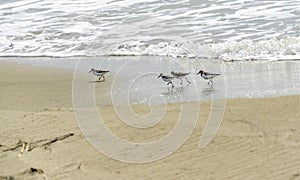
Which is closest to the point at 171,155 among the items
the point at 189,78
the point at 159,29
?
the point at 189,78

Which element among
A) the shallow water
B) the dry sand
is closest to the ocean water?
the shallow water

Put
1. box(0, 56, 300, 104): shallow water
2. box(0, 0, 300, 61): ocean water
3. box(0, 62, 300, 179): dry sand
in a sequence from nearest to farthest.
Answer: box(0, 62, 300, 179): dry sand, box(0, 56, 300, 104): shallow water, box(0, 0, 300, 61): ocean water

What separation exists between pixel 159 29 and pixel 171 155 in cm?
718

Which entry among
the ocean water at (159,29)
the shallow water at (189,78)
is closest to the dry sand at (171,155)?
the shallow water at (189,78)

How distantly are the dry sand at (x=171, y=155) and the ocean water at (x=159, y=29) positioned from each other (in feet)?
10.5

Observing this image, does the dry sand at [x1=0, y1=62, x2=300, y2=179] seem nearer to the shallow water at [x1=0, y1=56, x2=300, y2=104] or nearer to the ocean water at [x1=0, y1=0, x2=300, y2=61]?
the shallow water at [x1=0, y1=56, x2=300, y2=104]

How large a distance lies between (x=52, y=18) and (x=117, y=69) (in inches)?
224

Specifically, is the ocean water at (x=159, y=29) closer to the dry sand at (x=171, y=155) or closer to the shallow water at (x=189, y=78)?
the shallow water at (x=189, y=78)

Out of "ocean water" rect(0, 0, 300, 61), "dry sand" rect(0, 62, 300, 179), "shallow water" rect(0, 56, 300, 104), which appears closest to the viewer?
"dry sand" rect(0, 62, 300, 179)

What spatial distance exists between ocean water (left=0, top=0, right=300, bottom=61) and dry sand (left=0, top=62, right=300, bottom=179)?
10.5 ft

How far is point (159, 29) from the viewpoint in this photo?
11.6m

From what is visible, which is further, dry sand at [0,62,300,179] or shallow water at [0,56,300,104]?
shallow water at [0,56,300,104]

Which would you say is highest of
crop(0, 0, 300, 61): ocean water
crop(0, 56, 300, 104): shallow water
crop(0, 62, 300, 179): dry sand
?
crop(0, 0, 300, 61): ocean water

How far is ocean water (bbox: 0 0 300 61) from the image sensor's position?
31.1 ft
